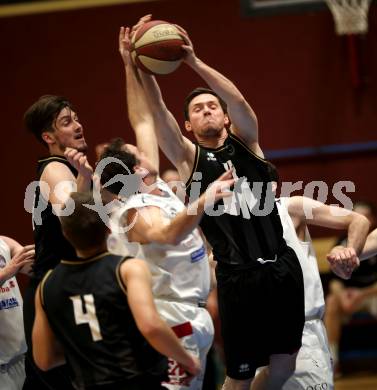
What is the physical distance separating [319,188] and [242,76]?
1663 millimetres

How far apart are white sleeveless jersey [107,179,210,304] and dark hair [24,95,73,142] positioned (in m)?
0.83

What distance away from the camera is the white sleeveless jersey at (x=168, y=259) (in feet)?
16.8

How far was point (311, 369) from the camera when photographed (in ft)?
19.2

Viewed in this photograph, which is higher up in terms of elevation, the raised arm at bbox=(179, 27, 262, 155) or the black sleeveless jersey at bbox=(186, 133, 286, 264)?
the raised arm at bbox=(179, 27, 262, 155)

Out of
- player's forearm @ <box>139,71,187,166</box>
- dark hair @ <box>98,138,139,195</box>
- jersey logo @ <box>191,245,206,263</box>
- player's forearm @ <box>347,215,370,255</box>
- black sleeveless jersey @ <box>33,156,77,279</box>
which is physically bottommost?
player's forearm @ <box>347,215,370,255</box>

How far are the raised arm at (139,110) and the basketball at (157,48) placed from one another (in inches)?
2.8

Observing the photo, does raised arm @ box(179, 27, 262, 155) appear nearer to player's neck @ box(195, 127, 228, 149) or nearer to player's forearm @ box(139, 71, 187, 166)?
player's neck @ box(195, 127, 228, 149)

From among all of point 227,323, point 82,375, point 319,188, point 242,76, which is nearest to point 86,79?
point 242,76

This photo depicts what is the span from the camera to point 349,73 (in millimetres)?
10703

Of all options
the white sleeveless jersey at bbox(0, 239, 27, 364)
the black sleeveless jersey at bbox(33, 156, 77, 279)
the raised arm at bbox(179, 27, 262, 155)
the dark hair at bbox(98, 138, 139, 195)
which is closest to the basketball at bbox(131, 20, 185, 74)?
the raised arm at bbox(179, 27, 262, 155)

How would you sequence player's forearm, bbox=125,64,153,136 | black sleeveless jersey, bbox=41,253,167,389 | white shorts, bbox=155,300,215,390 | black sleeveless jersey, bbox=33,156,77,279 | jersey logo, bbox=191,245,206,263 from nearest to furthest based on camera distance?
black sleeveless jersey, bbox=41,253,167,389, white shorts, bbox=155,300,215,390, jersey logo, bbox=191,245,206,263, black sleeveless jersey, bbox=33,156,77,279, player's forearm, bbox=125,64,153,136

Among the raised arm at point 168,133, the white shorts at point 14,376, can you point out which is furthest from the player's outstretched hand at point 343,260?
the white shorts at point 14,376

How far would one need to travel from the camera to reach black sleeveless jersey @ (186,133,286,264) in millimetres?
5551

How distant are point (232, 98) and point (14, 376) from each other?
239cm
